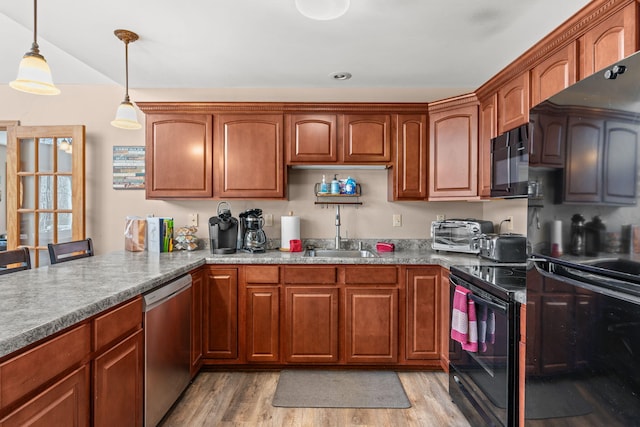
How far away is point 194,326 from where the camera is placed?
252 centimetres

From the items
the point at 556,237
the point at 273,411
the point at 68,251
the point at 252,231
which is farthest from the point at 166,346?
the point at 556,237

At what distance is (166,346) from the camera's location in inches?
79.4

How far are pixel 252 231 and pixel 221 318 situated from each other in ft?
2.46

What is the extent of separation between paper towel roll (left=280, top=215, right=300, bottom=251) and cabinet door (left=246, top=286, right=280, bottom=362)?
58cm

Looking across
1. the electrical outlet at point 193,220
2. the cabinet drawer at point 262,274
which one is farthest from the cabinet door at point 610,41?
the electrical outlet at point 193,220

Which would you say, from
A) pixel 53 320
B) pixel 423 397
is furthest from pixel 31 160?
pixel 423 397

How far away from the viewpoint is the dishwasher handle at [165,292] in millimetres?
1797

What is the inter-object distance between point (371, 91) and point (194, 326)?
2567mm

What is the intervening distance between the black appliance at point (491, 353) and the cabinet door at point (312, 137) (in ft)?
4.68

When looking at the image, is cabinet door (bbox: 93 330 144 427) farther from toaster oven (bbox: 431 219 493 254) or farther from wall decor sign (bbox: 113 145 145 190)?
toaster oven (bbox: 431 219 493 254)

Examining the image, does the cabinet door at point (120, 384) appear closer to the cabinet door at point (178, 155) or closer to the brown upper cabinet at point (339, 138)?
the cabinet door at point (178, 155)

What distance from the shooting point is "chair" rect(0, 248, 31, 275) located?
6.26 ft

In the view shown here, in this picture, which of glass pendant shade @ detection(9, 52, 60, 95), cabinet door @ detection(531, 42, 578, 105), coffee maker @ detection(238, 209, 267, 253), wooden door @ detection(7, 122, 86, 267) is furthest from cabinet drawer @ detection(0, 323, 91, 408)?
cabinet door @ detection(531, 42, 578, 105)

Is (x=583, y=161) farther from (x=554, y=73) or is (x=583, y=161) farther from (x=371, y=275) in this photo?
(x=371, y=275)
